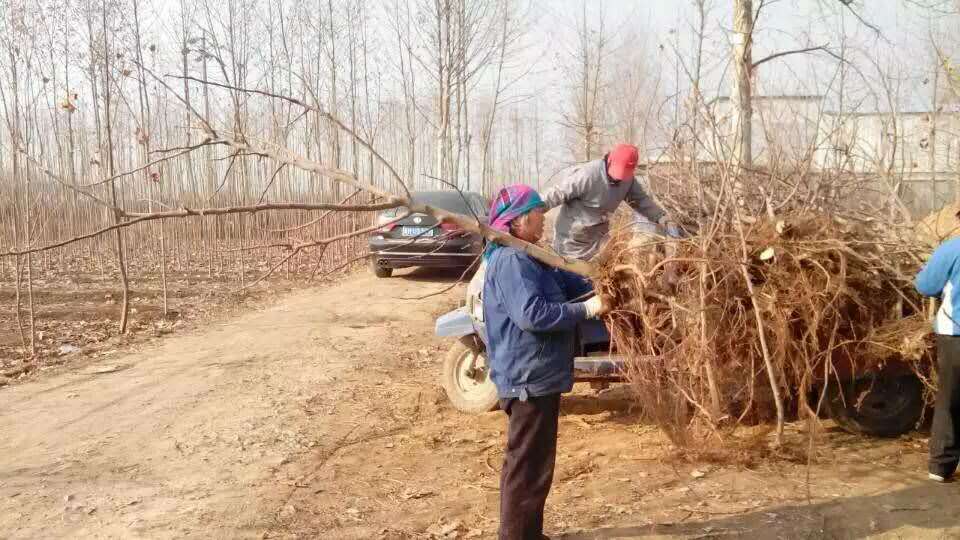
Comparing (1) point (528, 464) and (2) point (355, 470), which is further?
(2) point (355, 470)

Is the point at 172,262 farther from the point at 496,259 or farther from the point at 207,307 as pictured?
the point at 496,259

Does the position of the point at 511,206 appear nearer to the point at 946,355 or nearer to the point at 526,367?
the point at 526,367

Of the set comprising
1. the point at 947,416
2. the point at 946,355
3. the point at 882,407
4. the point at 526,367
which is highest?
the point at 526,367

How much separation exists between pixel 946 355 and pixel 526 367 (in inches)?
94.7

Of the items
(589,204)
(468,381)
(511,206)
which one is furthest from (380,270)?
(511,206)

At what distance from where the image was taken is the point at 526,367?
9.27 ft

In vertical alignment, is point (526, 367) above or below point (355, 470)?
above

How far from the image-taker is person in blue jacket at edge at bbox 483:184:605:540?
280cm

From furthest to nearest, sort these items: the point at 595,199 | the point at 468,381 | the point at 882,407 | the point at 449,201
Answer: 1. the point at 449,201
2. the point at 468,381
3. the point at 595,199
4. the point at 882,407

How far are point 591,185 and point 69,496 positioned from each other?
11.2ft

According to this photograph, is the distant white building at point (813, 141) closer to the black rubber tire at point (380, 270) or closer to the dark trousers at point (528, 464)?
the dark trousers at point (528, 464)

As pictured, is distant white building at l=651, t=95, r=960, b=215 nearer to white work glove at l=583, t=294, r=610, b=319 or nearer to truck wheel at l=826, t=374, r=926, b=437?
truck wheel at l=826, t=374, r=926, b=437

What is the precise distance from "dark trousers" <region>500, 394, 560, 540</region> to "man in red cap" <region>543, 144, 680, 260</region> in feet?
5.81

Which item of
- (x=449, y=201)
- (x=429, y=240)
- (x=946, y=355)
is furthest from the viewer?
(x=449, y=201)
